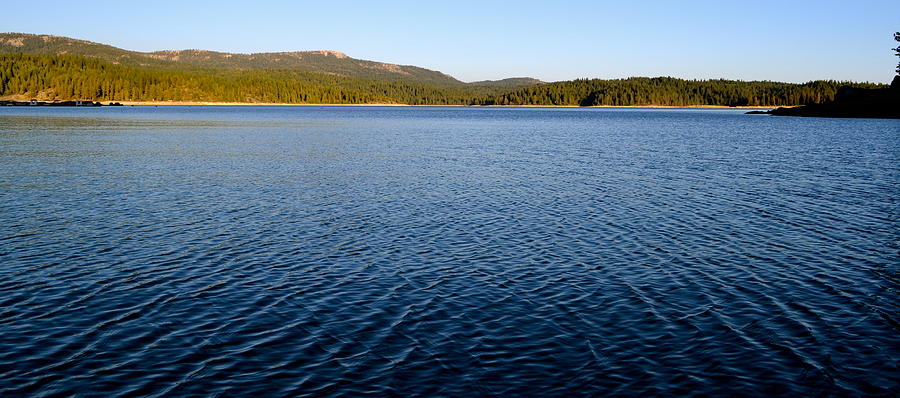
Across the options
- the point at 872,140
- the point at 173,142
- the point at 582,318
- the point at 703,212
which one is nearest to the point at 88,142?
the point at 173,142

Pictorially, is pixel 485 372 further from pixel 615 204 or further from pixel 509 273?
pixel 615 204

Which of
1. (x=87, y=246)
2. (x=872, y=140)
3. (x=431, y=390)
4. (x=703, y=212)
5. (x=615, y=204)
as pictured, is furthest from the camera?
(x=872, y=140)

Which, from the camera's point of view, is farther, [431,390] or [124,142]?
[124,142]

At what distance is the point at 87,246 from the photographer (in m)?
26.0

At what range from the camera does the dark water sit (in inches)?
572

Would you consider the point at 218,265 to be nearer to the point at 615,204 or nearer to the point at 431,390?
the point at 431,390

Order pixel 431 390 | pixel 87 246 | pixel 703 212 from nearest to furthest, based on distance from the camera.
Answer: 1. pixel 431 390
2. pixel 87 246
3. pixel 703 212

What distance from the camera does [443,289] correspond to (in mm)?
20812

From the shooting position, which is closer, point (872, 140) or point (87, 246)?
point (87, 246)

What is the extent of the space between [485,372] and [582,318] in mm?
4624

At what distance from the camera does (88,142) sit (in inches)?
3236

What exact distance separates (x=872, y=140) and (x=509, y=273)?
329 feet

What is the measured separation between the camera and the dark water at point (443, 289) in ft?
47.7

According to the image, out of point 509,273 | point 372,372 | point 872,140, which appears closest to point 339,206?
point 509,273
